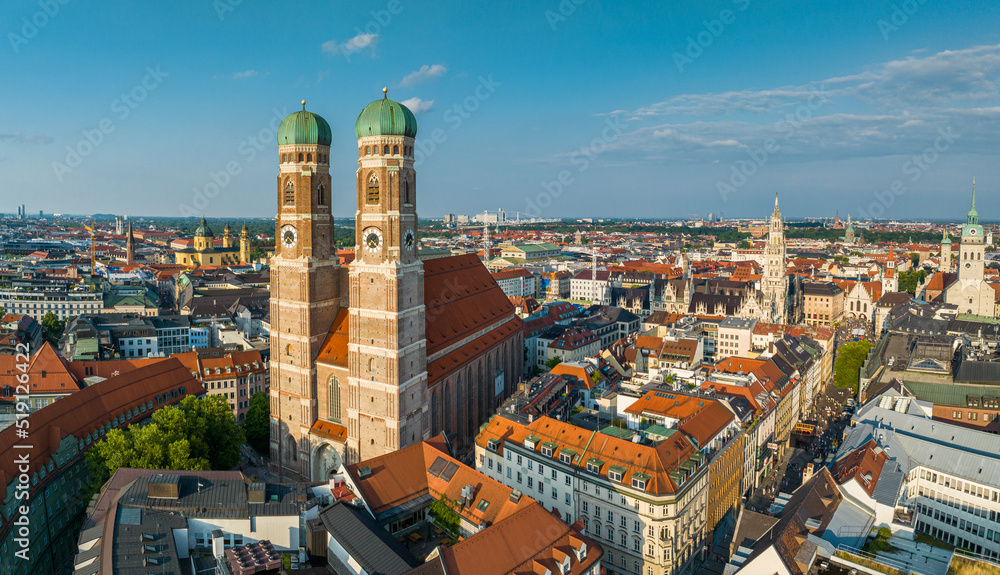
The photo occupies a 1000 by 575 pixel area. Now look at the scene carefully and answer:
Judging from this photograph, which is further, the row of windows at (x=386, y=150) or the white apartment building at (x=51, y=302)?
the white apartment building at (x=51, y=302)

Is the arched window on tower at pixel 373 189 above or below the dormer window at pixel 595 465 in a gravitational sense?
above

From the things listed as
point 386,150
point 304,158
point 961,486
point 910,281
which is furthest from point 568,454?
point 910,281

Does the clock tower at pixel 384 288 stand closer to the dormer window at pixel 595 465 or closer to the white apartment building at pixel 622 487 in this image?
the white apartment building at pixel 622 487

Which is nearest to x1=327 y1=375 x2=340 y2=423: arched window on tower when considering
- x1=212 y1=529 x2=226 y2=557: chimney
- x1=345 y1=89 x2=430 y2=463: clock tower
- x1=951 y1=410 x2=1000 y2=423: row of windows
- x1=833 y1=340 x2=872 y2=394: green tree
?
x1=345 y1=89 x2=430 y2=463: clock tower

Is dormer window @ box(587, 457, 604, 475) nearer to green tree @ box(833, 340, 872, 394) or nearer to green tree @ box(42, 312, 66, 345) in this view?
green tree @ box(833, 340, 872, 394)

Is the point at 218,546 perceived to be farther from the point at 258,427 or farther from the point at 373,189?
the point at 258,427

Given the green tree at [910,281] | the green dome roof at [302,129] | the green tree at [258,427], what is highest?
the green dome roof at [302,129]

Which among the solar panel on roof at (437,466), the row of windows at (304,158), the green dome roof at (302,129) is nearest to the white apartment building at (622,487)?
the solar panel on roof at (437,466)
